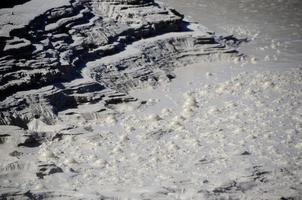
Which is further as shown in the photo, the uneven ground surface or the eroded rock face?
the eroded rock face

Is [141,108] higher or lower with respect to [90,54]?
lower

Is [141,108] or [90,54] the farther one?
[90,54]

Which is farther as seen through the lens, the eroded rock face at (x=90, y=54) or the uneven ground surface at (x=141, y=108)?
the eroded rock face at (x=90, y=54)

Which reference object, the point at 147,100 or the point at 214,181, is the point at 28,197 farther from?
the point at 147,100

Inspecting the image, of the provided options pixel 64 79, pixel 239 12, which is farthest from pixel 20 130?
pixel 239 12
